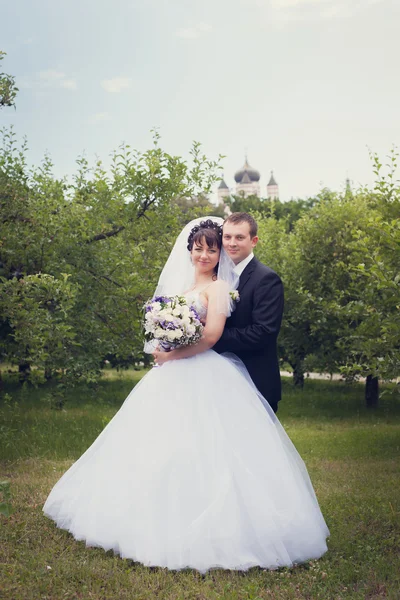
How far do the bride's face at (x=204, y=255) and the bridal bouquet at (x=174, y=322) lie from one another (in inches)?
17.1

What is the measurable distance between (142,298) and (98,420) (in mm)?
2771

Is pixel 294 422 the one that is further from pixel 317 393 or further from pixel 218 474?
pixel 218 474

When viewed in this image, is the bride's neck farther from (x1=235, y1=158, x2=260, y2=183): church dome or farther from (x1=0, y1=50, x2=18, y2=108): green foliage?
(x1=235, y1=158, x2=260, y2=183): church dome

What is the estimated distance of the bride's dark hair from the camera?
5715 millimetres

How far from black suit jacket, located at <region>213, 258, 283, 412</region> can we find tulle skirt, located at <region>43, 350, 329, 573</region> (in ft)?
0.43

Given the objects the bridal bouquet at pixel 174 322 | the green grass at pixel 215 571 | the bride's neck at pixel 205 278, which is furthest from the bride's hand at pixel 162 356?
the green grass at pixel 215 571

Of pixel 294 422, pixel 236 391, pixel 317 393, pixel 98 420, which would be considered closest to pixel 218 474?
pixel 236 391

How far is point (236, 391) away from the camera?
557cm

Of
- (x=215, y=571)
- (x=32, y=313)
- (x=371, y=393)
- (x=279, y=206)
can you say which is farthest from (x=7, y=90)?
(x=279, y=206)

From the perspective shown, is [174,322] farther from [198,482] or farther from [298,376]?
[298,376]

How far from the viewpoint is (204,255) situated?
18.8 feet

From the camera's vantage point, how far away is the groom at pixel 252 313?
5.61 meters

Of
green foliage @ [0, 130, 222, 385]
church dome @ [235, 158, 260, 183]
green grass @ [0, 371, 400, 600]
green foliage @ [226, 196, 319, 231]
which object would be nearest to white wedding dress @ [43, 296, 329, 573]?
green grass @ [0, 371, 400, 600]

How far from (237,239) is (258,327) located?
0.78 metres
